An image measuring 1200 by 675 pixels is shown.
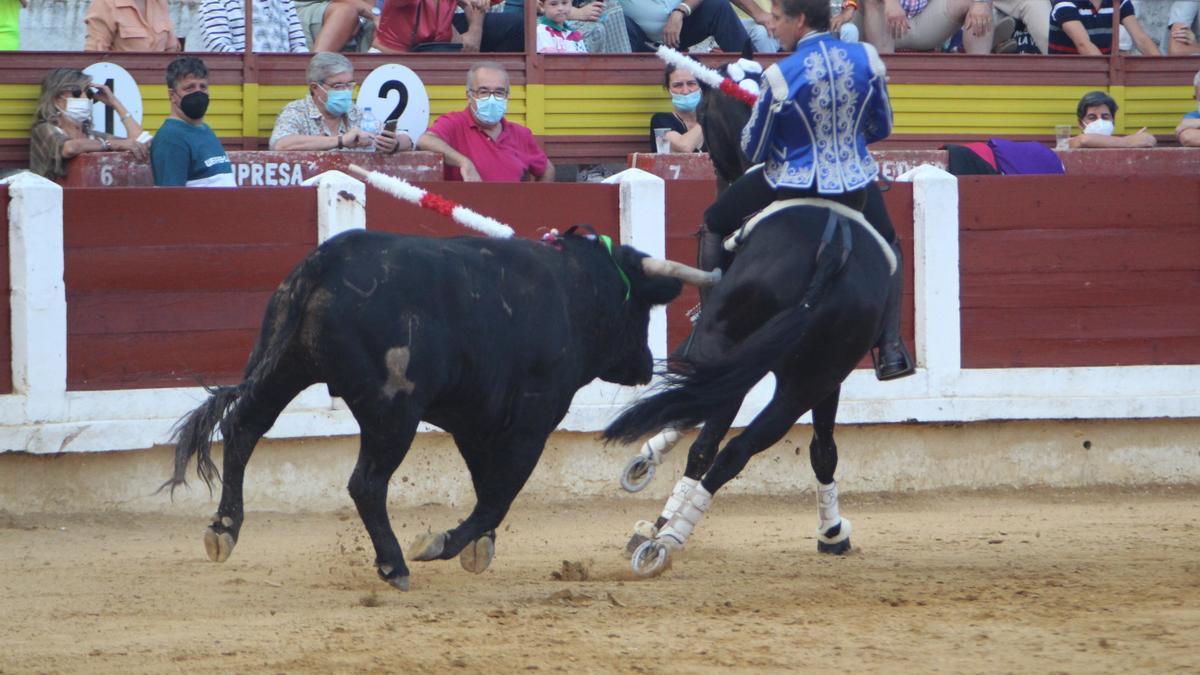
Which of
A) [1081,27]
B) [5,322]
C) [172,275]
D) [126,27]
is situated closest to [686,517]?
[172,275]

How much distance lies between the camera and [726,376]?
5.12m

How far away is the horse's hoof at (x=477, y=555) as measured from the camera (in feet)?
16.8

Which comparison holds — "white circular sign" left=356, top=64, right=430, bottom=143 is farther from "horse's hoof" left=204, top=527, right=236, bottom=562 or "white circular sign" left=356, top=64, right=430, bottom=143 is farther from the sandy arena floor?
"horse's hoof" left=204, top=527, right=236, bottom=562

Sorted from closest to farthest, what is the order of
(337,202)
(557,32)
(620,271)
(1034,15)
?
(620,271) < (337,202) < (557,32) < (1034,15)

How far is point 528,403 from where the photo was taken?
5094 millimetres

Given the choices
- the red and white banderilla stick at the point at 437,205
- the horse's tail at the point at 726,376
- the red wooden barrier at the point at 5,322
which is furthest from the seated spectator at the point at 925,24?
the red wooden barrier at the point at 5,322

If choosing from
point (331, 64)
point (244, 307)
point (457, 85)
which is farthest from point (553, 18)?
point (244, 307)

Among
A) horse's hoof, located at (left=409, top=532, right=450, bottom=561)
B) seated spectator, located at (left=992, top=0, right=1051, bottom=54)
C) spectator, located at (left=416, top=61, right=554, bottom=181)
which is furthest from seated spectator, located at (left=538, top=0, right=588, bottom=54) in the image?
horse's hoof, located at (left=409, top=532, right=450, bottom=561)

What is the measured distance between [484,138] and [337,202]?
1.22 m

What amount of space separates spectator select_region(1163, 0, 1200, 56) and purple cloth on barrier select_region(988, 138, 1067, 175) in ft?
6.43

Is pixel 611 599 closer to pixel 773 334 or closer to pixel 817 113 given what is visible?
pixel 773 334

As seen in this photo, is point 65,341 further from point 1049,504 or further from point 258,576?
point 1049,504

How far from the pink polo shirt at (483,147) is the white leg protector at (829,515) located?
2.69 metres

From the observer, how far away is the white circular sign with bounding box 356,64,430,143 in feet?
27.4
